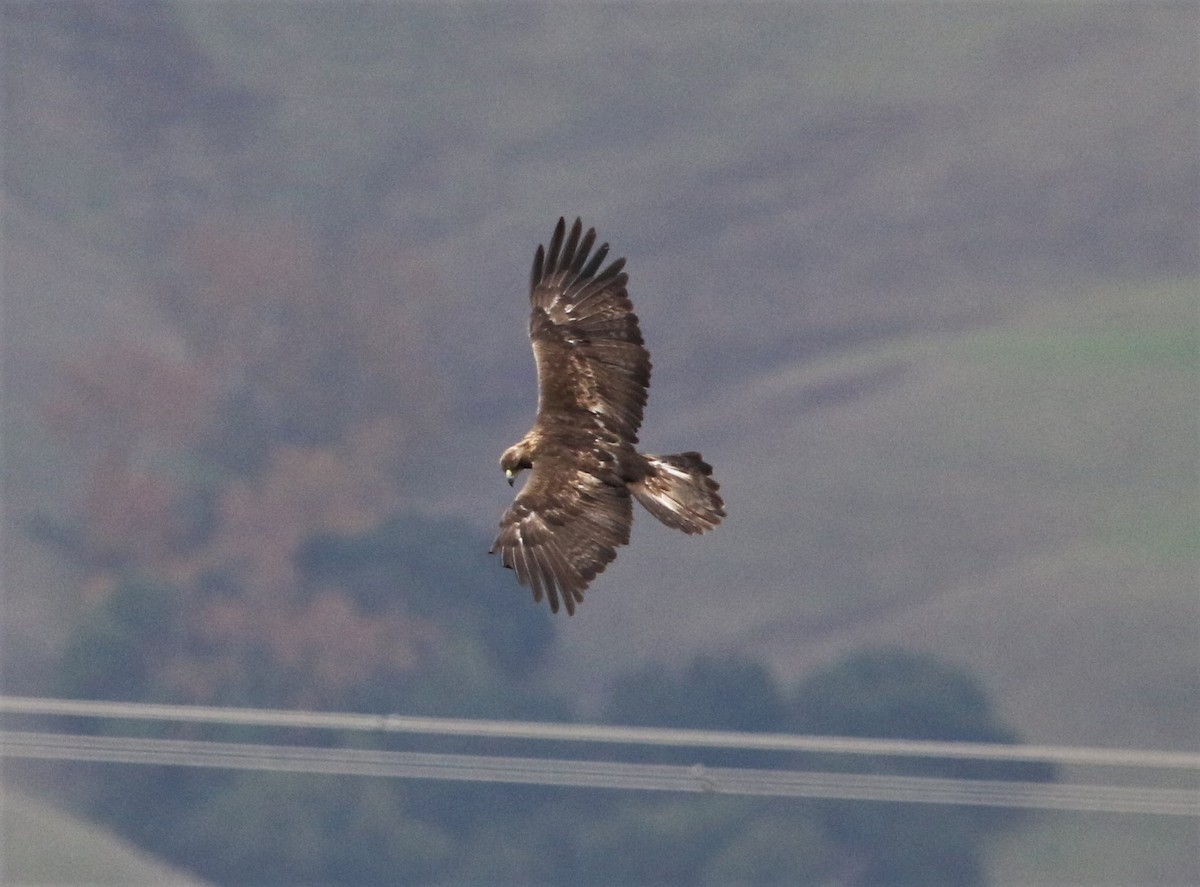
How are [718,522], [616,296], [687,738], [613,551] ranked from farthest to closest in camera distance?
1. [616,296]
2. [718,522]
3. [613,551]
4. [687,738]

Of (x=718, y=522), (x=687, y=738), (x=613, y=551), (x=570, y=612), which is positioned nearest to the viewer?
(x=687, y=738)

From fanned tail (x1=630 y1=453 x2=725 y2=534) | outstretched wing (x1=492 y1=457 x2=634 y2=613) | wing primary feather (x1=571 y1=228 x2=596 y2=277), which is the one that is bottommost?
outstretched wing (x1=492 y1=457 x2=634 y2=613)

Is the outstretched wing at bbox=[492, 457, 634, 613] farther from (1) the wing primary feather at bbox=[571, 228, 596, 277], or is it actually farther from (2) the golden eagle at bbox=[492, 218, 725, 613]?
(1) the wing primary feather at bbox=[571, 228, 596, 277]

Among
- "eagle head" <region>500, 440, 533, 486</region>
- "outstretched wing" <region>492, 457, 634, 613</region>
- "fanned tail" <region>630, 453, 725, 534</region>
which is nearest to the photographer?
"outstretched wing" <region>492, 457, 634, 613</region>

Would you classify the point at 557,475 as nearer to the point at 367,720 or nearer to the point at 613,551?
the point at 613,551

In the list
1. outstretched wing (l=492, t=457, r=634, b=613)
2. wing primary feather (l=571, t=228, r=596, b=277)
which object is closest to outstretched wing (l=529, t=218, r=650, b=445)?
wing primary feather (l=571, t=228, r=596, b=277)

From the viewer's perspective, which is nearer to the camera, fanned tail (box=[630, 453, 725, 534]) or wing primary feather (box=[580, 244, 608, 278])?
fanned tail (box=[630, 453, 725, 534])

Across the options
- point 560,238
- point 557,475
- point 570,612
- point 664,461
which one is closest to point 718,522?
point 664,461

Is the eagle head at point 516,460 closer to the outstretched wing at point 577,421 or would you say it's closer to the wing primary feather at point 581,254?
the outstretched wing at point 577,421
